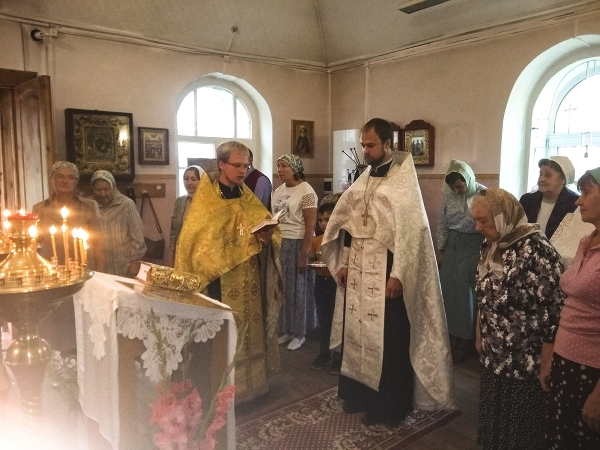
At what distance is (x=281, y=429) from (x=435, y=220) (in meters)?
3.67

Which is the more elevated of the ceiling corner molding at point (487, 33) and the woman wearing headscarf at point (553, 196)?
the ceiling corner molding at point (487, 33)

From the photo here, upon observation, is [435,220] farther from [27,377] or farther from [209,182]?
[27,377]

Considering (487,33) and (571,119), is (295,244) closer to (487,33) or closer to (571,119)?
(487,33)

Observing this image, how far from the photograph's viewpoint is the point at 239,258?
328 cm

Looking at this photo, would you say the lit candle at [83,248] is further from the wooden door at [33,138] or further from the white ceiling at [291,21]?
the white ceiling at [291,21]

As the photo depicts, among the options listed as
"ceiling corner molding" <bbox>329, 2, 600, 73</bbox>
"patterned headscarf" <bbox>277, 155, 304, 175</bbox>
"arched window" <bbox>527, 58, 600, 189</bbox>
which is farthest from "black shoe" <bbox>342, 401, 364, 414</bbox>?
"ceiling corner molding" <bbox>329, 2, 600, 73</bbox>

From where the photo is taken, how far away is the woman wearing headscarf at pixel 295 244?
4668mm

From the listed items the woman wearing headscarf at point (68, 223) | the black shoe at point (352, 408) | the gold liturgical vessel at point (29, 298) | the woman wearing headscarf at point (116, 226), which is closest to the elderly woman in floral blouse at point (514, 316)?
the black shoe at point (352, 408)

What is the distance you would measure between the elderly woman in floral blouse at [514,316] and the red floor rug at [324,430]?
63 cm

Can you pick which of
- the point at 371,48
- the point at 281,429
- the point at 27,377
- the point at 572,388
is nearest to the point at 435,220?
the point at 371,48

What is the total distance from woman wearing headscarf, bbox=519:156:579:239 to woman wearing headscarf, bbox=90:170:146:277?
346cm

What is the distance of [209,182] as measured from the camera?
3318 millimetres

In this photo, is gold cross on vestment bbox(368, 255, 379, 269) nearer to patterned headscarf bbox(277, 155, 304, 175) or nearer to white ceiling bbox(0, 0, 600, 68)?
patterned headscarf bbox(277, 155, 304, 175)

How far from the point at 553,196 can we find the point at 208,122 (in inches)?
171
